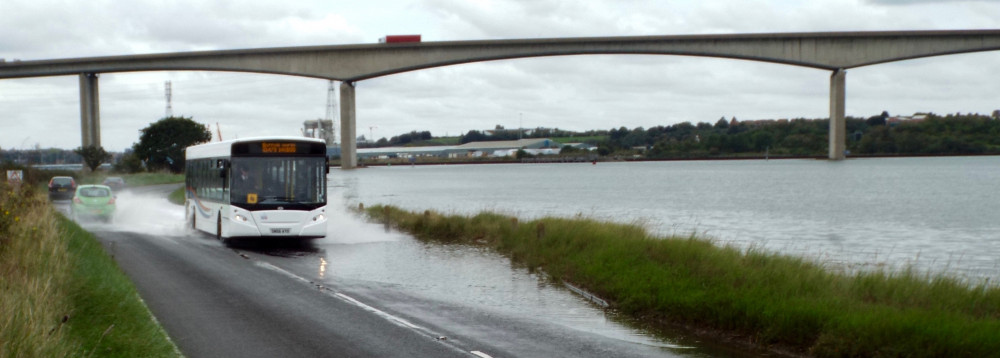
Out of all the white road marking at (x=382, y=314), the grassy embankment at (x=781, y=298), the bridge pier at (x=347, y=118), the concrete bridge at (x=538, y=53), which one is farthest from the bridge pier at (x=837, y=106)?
the white road marking at (x=382, y=314)

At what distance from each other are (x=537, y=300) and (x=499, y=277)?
9.91 ft

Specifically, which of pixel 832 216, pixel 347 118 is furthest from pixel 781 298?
pixel 347 118

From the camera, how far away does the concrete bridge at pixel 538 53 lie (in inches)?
3228

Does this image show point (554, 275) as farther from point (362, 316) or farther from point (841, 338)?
point (841, 338)

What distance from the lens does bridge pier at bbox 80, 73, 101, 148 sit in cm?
9562

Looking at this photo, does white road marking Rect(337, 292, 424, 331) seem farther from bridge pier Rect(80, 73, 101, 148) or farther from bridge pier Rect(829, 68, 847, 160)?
bridge pier Rect(80, 73, 101, 148)

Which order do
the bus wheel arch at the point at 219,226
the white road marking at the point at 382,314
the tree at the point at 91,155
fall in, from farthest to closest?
the tree at the point at 91,155 → the bus wheel arch at the point at 219,226 → the white road marking at the point at 382,314

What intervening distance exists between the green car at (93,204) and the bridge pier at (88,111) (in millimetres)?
66502

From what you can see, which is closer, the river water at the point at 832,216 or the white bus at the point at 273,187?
the white bus at the point at 273,187

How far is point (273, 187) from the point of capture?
22.8 meters

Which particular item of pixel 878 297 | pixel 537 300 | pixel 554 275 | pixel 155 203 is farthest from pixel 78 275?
pixel 155 203

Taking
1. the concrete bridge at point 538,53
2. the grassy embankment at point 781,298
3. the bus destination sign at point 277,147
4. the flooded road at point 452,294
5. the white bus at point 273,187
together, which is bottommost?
the flooded road at point 452,294

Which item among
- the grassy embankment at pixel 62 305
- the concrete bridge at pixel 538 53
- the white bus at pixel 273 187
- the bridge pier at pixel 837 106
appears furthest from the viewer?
the bridge pier at pixel 837 106

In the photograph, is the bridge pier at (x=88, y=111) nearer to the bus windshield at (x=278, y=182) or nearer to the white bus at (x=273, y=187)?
the white bus at (x=273, y=187)
